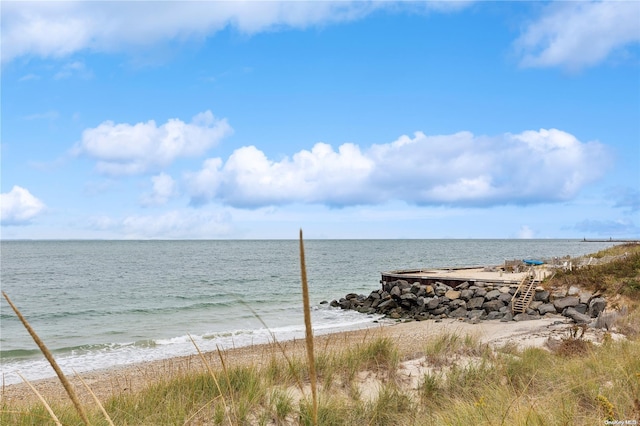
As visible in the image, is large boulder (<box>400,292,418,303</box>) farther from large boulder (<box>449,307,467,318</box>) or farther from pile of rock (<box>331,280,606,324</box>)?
large boulder (<box>449,307,467,318</box>)

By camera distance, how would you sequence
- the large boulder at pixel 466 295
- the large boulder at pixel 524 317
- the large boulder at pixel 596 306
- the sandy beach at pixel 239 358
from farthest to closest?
the large boulder at pixel 466 295 < the large boulder at pixel 524 317 < the large boulder at pixel 596 306 < the sandy beach at pixel 239 358

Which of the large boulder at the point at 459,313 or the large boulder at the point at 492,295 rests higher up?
the large boulder at the point at 492,295

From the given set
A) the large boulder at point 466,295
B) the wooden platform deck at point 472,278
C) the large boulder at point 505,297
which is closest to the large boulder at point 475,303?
the large boulder at point 466,295

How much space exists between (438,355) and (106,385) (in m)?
8.58

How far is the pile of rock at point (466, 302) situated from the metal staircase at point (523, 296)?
240 mm

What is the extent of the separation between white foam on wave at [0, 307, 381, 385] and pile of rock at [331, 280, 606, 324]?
2.95m

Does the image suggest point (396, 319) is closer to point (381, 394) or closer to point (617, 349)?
point (617, 349)

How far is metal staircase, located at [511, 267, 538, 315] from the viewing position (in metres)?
22.3

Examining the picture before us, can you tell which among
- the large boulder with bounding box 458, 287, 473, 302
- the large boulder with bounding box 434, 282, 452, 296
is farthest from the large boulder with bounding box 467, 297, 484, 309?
the large boulder with bounding box 434, 282, 452, 296

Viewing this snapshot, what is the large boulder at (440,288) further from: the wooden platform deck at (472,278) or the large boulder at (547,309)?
the large boulder at (547,309)

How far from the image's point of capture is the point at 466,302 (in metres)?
25.2

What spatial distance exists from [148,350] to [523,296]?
54.3 feet

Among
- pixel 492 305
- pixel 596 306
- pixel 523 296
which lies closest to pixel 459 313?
pixel 492 305

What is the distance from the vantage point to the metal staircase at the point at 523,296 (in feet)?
73.2
